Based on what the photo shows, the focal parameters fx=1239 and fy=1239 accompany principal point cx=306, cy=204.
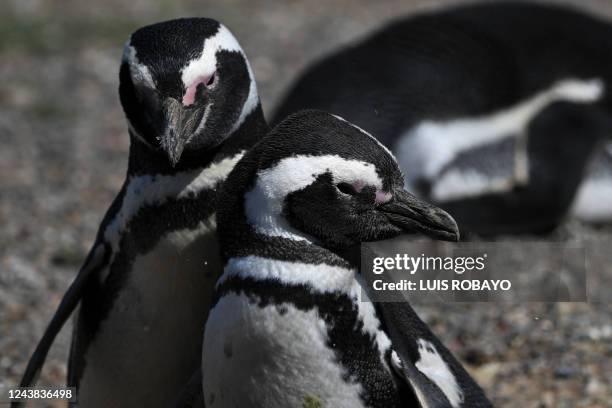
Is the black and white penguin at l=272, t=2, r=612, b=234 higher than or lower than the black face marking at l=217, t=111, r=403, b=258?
lower

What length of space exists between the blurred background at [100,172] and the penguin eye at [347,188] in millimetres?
1431

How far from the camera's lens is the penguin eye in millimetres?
2590

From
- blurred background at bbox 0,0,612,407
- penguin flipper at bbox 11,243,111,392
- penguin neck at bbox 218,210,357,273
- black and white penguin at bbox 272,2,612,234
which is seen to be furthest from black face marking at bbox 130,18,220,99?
black and white penguin at bbox 272,2,612,234

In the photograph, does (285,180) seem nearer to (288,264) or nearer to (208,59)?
(288,264)

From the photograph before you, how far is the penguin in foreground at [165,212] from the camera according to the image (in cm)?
286

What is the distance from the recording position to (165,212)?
9.75ft

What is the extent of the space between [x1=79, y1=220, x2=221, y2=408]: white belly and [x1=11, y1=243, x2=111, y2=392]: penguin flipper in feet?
0.35

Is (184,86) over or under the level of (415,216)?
over

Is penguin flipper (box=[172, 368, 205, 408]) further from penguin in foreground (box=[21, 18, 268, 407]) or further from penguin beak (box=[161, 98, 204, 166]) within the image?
penguin beak (box=[161, 98, 204, 166])

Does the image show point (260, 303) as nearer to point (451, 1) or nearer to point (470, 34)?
point (470, 34)

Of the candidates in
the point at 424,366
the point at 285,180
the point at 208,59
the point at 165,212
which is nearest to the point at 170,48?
the point at 208,59

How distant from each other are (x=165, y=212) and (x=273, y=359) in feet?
1.84

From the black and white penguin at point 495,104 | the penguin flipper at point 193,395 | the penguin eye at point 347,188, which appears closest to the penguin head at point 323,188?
the penguin eye at point 347,188

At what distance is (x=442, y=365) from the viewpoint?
2.91m
